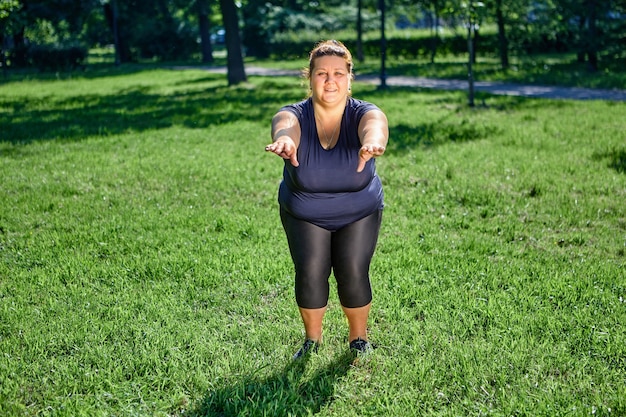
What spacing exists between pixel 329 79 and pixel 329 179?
52 cm

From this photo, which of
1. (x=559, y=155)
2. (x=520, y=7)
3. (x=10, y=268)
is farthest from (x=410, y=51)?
(x=10, y=268)

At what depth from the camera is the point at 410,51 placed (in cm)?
3438

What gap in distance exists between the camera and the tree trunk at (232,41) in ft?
63.9

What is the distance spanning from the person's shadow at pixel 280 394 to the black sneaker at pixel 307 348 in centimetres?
5

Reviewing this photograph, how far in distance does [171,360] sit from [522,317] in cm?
226

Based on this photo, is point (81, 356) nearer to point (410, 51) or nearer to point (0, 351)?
point (0, 351)

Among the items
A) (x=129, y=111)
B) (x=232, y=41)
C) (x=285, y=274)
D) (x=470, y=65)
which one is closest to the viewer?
(x=285, y=274)

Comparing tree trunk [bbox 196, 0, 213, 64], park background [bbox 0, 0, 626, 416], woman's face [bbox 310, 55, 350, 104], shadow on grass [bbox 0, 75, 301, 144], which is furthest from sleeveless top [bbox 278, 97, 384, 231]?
tree trunk [bbox 196, 0, 213, 64]

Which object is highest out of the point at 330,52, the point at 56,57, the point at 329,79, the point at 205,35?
the point at 205,35

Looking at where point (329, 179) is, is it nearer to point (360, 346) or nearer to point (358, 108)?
point (358, 108)

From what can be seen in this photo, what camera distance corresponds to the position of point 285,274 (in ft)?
15.6

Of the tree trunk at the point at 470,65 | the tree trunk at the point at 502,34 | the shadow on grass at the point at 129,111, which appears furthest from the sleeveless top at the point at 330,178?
the tree trunk at the point at 502,34

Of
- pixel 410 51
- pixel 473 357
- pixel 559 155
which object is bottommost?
pixel 473 357

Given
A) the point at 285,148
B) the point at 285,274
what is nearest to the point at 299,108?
the point at 285,148
